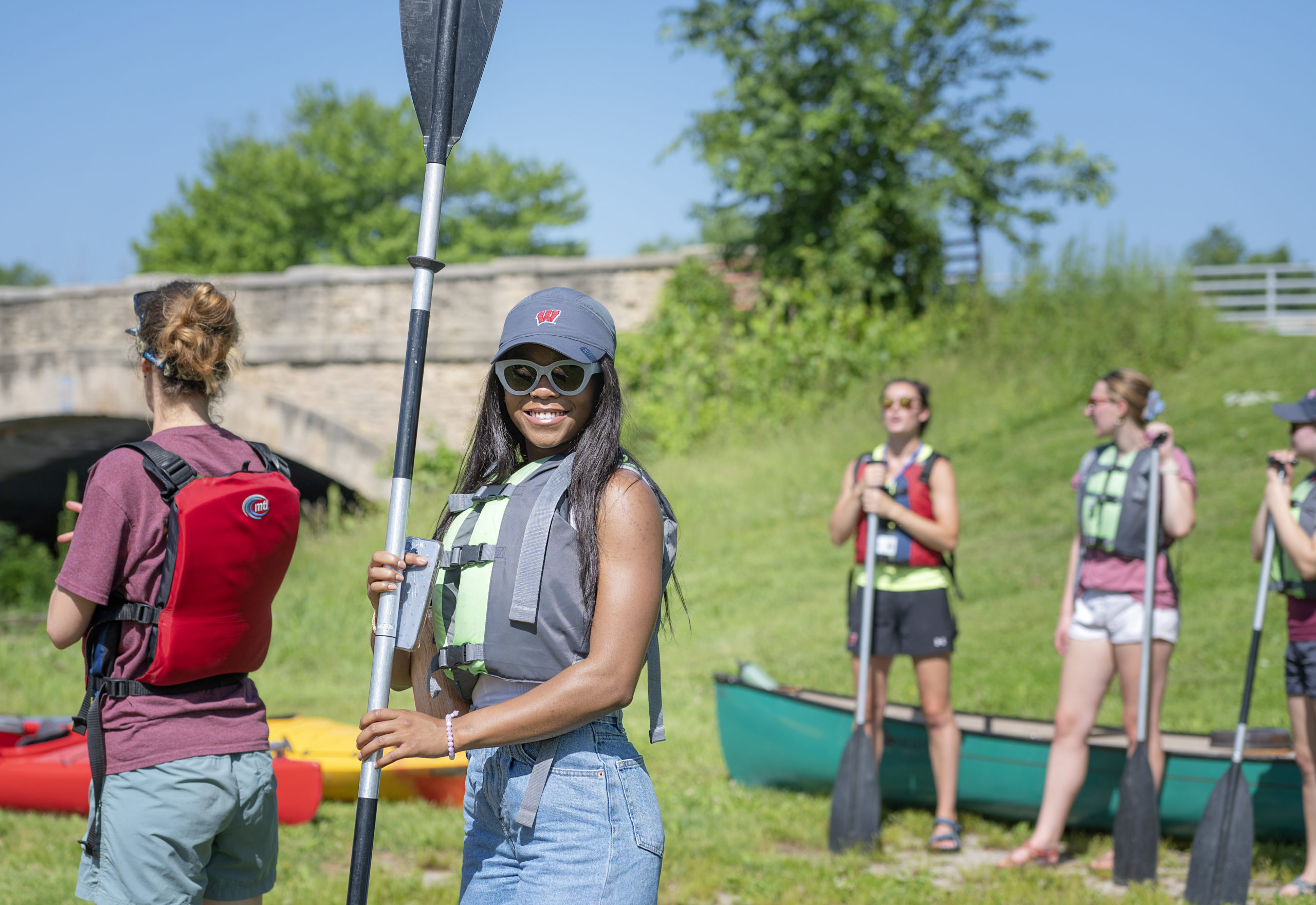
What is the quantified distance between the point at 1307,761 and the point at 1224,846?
52 cm

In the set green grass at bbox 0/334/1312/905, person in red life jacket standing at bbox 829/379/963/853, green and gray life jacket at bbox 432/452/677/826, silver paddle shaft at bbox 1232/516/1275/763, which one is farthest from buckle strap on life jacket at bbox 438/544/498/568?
silver paddle shaft at bbox 1232/516/1275/763

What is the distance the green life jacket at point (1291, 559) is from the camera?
4.54 meters

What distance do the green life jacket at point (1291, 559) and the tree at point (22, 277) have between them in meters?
77.0

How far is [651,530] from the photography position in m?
1.98

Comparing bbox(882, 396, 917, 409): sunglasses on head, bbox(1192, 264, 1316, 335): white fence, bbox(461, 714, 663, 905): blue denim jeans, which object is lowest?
bbox(461, 714, 663, 905): blue denim jeans

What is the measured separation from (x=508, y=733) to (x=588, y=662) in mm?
173

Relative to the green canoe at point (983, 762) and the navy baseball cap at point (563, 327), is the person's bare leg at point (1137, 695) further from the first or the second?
the navy baseball cap at point (563, 327)

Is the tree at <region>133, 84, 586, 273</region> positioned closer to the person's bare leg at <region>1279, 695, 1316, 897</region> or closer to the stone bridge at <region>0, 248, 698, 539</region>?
→ the stone bridge at <region>0, 248, 698, 539</region>

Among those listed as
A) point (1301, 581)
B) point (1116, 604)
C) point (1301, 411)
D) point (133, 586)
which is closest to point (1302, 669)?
point (1301, 581)

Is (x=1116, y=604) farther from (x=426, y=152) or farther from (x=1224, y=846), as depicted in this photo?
(x=426, y=152)

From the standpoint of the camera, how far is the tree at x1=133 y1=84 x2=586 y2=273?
38.8m

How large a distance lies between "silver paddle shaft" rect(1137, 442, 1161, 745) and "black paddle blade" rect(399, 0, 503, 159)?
11.9 ft

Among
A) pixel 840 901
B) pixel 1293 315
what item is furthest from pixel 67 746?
pixel 1293 315

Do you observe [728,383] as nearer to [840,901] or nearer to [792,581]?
[792,581]
